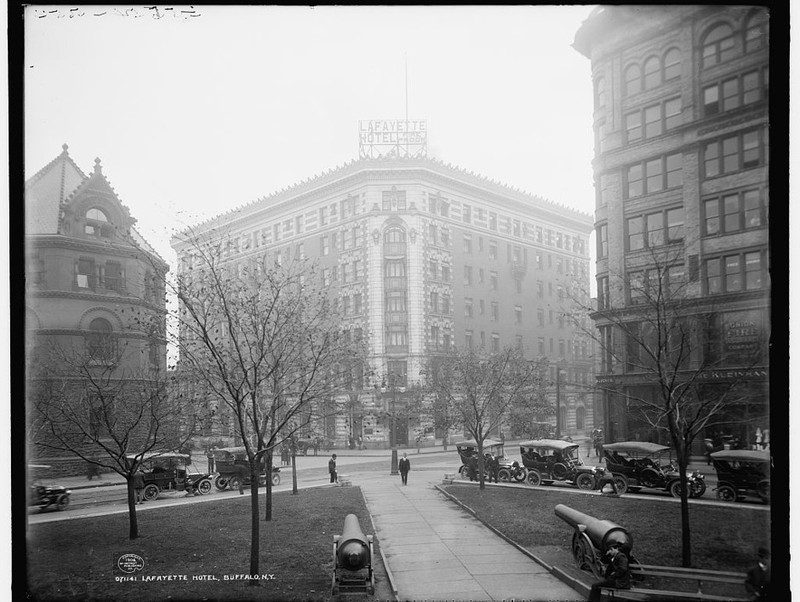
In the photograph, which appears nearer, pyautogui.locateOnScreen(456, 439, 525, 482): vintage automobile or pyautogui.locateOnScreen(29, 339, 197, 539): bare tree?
pyautogui.locateOnScreen(29, 339, 197, 539): bare tree

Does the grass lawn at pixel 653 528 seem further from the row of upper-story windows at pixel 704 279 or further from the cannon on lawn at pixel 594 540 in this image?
the row of upper-story windows at pixel 704 279

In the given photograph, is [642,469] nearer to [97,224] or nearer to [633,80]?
[633,80]

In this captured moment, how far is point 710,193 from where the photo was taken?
34.0ft

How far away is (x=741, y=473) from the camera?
1010 cm

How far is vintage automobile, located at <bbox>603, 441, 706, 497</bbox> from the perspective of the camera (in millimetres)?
12000

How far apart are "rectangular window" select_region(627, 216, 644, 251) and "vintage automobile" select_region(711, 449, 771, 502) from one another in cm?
397

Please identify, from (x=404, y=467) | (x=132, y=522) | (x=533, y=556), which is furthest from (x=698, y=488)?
(x=132, y=522)

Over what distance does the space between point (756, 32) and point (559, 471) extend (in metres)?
10.9

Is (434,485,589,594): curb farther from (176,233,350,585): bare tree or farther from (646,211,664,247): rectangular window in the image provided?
(646,211,664,247): rectangular window

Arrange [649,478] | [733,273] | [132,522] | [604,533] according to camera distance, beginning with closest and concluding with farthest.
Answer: [604,533] < [733,273] < [132,522] < [649,478]

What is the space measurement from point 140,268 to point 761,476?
1213 cm

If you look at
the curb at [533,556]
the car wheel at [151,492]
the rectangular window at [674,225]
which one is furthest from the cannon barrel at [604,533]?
the car wheel at [151,492]

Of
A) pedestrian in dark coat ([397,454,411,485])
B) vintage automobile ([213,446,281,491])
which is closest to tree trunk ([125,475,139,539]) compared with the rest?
pedestrian in dark coat ([397,454,411,485])

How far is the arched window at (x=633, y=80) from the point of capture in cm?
1081
